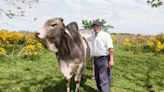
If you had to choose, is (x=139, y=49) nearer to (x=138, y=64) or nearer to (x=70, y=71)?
(x=138, y=64)

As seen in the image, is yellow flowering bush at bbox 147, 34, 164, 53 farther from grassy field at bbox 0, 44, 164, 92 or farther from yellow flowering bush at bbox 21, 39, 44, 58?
yellow flowering bush at bbox 21, 39, 44, 58

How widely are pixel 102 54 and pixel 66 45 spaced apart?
0.99 metres

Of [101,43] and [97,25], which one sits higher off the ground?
[97,25]

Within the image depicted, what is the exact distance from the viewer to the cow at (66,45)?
9711 millimetres

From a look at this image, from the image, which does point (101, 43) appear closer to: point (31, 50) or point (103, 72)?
point (103, 72)

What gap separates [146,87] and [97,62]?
2.86m

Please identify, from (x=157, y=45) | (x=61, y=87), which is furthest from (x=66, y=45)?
(x=157, y=45)

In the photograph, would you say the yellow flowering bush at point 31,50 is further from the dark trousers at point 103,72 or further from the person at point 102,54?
the dark trousers at point 103,72

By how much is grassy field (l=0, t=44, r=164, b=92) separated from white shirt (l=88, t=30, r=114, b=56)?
5.95 feet

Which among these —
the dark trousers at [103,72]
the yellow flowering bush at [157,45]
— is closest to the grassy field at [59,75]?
the yellow flowering bush at [157,45]

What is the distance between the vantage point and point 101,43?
10.6m

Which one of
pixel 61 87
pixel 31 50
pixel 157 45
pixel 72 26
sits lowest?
pixel 61 87

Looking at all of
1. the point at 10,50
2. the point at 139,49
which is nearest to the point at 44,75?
the point at 10,50

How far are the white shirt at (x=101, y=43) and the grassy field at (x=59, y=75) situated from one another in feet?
5.95
